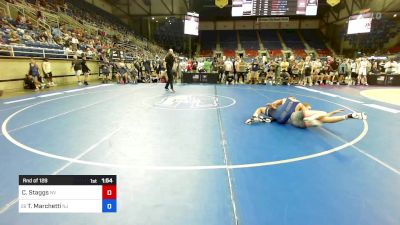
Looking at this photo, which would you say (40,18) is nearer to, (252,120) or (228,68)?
(228,68)

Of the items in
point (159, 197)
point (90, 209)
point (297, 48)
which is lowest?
point (159, 197)

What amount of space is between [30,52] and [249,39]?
113 ft

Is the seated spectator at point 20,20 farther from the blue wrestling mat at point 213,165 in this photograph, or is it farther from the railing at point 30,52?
the blue wrestling mat at point 213,165

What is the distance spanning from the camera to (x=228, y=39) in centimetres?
4106

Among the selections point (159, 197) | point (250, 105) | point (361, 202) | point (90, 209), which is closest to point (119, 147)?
point (159, 197)

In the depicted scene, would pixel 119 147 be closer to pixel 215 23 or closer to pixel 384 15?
pixel 384 15

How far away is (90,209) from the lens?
1.79 metres

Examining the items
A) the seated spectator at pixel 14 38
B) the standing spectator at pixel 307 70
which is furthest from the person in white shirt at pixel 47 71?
the standing spectator at pixel 307 70

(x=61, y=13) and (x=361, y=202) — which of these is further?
(x=61, y=13)

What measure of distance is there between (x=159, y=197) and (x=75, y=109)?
17.5 ft
